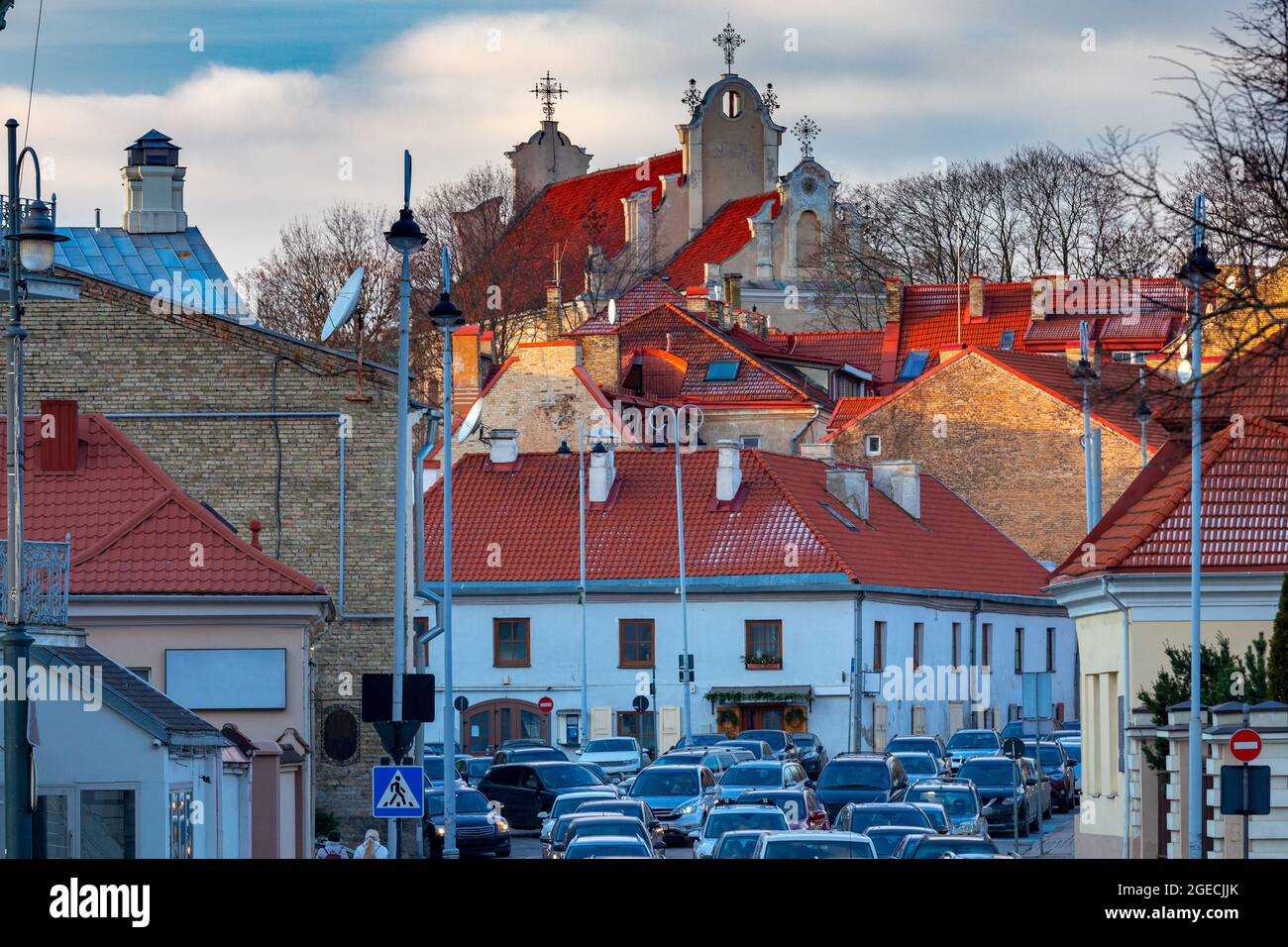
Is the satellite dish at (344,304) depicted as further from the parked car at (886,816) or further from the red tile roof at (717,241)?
the red tile roof at (717,241)

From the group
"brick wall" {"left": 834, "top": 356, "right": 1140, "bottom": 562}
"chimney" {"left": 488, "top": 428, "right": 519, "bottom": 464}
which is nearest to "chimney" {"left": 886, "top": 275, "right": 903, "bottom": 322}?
"brick wall" {"left": 834, "top": 356, "right": 1140, "bottom": 562}

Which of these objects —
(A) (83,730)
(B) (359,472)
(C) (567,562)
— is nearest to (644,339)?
(C) (567,562)

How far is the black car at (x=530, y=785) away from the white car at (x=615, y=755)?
7.86 meters

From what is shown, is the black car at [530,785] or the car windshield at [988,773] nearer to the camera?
the car windshield at [988,773]

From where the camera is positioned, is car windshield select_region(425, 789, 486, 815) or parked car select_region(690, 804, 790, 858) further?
car windshield select_region(425, 789, 486, 815)

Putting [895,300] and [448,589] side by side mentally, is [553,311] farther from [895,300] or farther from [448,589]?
[448,589]

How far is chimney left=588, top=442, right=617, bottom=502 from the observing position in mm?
69188

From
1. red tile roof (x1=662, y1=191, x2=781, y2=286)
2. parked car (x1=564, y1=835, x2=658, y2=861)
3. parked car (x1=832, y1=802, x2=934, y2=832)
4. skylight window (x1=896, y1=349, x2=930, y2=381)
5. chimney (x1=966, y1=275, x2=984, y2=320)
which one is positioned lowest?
parked car (x1=832, y1=802, x2=934, y2=832)

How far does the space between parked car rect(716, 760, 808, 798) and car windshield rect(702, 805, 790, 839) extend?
29.5 ft

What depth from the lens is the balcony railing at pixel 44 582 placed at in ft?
75.3

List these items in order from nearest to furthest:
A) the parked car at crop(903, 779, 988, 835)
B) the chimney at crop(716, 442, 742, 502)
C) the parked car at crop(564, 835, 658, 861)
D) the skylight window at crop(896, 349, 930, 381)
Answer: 1. the parked car at crop(564, 835, 658, 861)
2. the parked car at crop(903, 779, 988, 835)
3. the chimney at crop(716, 442, 742, 502)
4. the skylight window at crop(896, 349, 930, 381)

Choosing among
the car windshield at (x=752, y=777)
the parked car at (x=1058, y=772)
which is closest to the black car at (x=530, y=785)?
the car windshield at (x=752, y=777)

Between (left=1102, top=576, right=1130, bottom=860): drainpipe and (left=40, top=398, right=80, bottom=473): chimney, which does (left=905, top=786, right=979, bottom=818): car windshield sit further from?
(left=40, top=398, right=80, bottom=473): chimney
